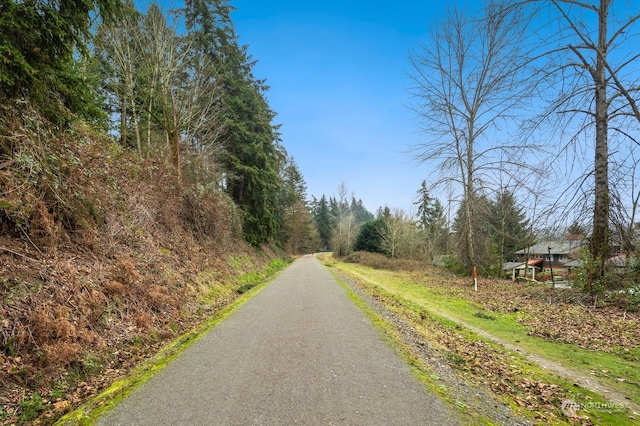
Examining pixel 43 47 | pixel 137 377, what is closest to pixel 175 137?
pixel 43 47

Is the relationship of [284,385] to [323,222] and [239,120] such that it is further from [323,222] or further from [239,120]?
[323,222]

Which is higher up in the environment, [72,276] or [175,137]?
[175,137]

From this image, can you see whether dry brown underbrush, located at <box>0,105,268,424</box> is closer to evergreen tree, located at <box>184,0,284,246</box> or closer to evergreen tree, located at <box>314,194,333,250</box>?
evergreen tree, located at <box>184,0,284,246</box>

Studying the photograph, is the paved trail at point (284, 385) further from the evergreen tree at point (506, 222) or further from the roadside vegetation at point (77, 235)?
the evergreen tree at point (506, 222)

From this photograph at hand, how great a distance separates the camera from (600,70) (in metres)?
8.38

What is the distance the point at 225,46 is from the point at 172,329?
20.3 meters

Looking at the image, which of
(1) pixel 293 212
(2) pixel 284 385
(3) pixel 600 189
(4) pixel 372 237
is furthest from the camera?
(4) pixel 372 237

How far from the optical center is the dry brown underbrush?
3.34m

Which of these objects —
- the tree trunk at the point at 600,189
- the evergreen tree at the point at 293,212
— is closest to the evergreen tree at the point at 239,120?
the evergreen tree at the point at 293,212

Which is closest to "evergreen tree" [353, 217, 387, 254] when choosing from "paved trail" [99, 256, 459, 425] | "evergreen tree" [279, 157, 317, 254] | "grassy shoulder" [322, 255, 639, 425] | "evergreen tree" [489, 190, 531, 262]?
"evergreen tree" [279, 157, 317, 254]

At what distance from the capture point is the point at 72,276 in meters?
4.62

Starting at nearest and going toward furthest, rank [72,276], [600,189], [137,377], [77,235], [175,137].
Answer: [137,377] < [72,276] < [77,235] < [600,189] < [175,137]

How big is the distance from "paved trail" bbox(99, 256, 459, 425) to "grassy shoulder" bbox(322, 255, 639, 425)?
1214mm

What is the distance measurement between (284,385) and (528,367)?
13.3 ft
